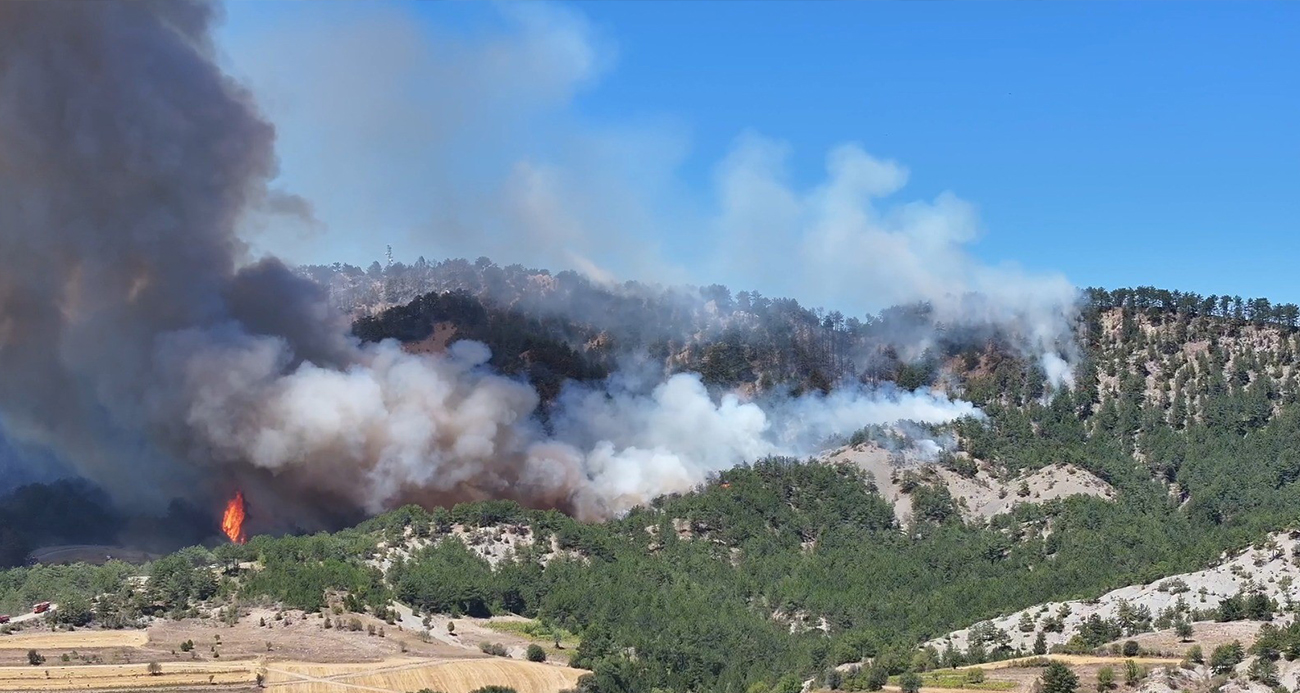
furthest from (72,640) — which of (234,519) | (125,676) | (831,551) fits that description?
(831,551)

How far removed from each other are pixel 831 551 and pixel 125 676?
237 feet

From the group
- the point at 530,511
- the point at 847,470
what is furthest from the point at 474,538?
the point at 847,470

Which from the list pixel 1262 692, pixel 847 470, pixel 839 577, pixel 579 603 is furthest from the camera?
pixel 847 470

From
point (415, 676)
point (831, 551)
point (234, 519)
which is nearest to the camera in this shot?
point (415, 676)

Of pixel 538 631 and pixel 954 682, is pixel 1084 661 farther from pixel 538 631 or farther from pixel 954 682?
pixel 538 631

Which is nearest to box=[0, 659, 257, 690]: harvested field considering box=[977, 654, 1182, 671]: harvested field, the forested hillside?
the forested hillside

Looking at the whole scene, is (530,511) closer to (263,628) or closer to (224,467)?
(224,467)

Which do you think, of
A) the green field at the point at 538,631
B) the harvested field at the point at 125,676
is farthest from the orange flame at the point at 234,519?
the harvested field at the point at 125,676

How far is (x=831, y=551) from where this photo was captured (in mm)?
160875

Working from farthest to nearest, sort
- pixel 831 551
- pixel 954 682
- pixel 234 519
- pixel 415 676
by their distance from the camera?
pixel 831 551
pixel 234 519
pixel 415 676
pixel 954 682

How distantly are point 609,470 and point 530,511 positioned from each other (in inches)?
772

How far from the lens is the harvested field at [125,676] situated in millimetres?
103562

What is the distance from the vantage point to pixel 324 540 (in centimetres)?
14438

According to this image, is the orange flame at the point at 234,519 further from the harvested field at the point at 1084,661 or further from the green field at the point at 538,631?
the harvested field at the point at 1084,661
